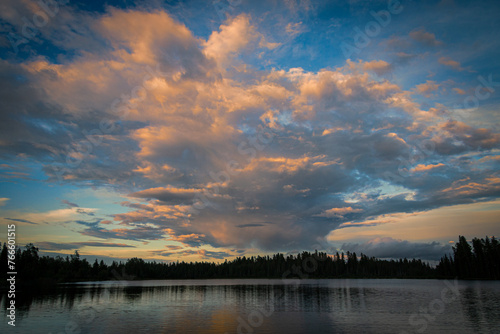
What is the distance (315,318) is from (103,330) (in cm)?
3331

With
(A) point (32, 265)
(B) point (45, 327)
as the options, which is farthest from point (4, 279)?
(B) point (45, 327)

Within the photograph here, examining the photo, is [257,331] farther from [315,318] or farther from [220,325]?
[315,318]

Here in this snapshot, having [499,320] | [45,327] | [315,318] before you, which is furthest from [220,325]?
[499,320]

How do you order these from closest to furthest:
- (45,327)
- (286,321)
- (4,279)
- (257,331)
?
(257,331), (45,327), (286,321), (4,279)

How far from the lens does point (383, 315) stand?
174ft

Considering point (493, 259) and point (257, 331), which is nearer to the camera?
point (257, 331)

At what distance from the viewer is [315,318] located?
51.2 metres

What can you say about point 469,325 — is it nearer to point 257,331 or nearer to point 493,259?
point 257,331

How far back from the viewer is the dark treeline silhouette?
174725mm

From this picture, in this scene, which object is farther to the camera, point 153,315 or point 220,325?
→ point 153,315

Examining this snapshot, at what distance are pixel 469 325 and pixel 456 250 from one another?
7392 inches

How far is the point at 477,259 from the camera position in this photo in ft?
604

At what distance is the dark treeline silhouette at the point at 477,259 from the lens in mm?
174725

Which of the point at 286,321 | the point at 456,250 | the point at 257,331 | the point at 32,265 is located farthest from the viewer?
the point at 456,250
